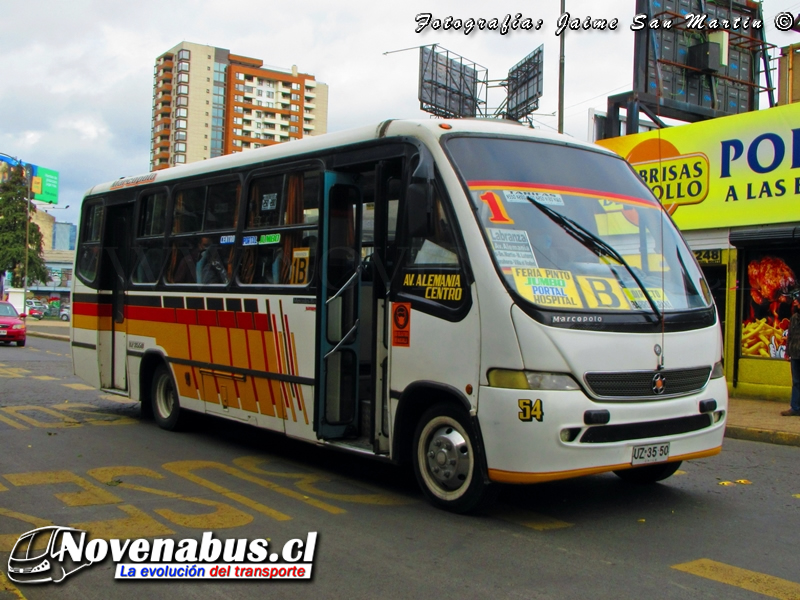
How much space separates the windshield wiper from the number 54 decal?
1.27 meters

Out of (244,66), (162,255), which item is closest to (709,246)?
(162,255)

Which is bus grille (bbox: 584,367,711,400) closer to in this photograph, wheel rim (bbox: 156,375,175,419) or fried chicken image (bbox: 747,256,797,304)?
wheel rim (bbox: 156,375,175,419)

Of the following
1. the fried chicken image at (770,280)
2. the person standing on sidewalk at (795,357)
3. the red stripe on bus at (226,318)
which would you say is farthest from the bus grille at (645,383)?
the fried chicken image at (770,280)

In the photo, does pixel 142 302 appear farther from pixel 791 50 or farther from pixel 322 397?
pixel 791 50

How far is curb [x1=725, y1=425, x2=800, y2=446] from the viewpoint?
33.9 ft

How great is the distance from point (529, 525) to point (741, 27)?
17541 mm

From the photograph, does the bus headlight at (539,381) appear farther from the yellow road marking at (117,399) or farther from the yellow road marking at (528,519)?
the yellow road marking at (117,399)

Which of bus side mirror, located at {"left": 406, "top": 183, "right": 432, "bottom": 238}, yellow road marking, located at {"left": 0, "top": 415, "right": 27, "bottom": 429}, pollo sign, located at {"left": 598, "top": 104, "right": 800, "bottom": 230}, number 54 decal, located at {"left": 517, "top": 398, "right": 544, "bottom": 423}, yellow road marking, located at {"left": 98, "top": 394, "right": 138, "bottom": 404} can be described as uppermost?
pollo sign, located at {"left": 598, "top": 104, "right": 800, "bottom": 230}

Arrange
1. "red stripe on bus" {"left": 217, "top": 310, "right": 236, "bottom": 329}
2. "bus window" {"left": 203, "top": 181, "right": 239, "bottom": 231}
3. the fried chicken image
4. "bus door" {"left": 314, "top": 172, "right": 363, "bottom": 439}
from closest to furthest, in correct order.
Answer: "bus door" {"left": 314, "top": 172, "right": 363, "bottom": 439} < "red stripe on bus" {"left": 217, "top": 310, "right": 236, "bottom": 329} < "bus window" {"left": 203, "top": 181, "right": 239, "bottom": 231} < the fried chicken image

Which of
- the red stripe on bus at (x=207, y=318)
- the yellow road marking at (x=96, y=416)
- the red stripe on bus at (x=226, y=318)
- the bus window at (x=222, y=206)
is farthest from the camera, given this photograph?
the yellow road marking at (x=96, y=416)

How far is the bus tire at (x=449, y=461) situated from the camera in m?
5.93

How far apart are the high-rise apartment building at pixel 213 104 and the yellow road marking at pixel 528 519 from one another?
143873 mm

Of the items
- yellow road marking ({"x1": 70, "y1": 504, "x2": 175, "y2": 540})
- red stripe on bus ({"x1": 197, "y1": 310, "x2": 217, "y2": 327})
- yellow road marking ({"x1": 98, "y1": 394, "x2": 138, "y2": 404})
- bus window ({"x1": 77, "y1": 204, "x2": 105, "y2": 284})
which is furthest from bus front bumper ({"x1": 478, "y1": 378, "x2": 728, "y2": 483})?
yellow road marking ({"x1": 98, "y1": 394, "x2": 138, "y2": 404})

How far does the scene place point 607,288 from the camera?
6.01 meters
